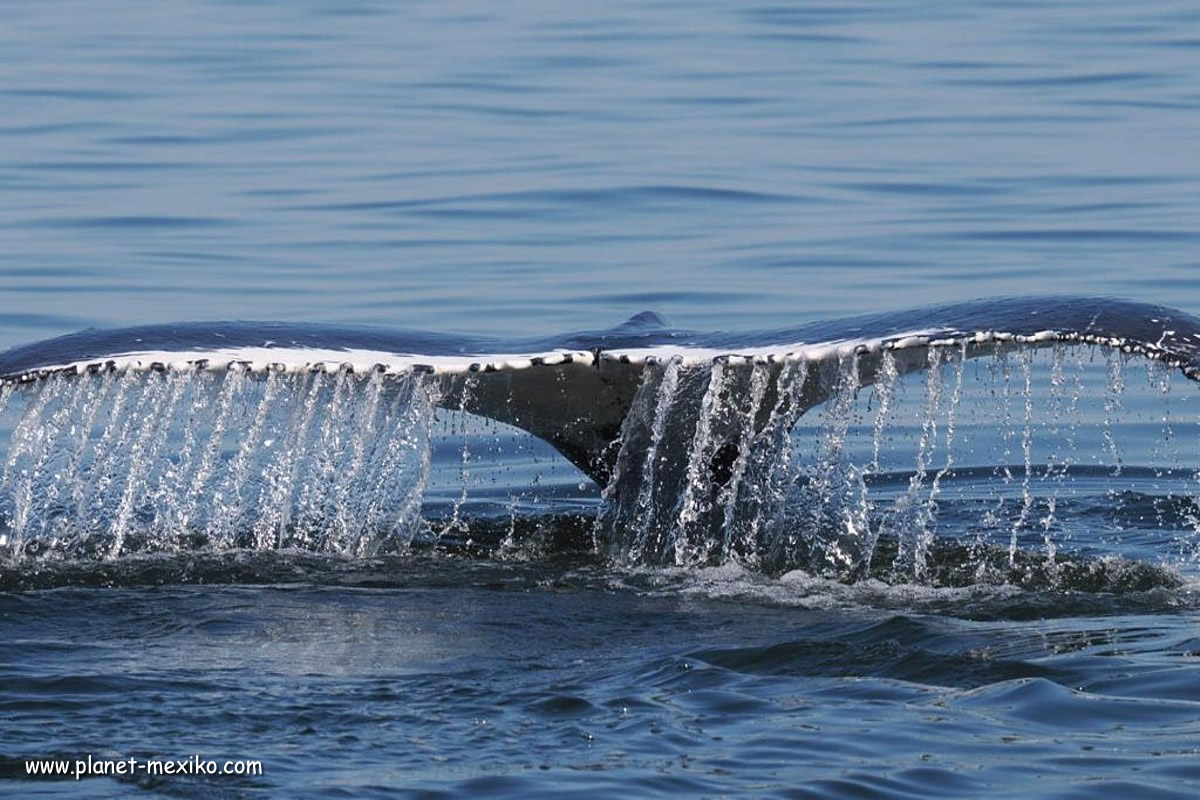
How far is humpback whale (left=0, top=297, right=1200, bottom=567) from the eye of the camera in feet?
21.9

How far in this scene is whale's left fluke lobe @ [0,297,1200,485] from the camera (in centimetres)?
655

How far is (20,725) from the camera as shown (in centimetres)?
562

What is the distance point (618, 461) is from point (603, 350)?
0.52 m

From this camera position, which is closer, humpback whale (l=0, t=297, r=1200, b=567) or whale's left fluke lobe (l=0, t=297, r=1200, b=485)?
whale's left fluke lobe (l=0, t=297, r=1200, b=485)

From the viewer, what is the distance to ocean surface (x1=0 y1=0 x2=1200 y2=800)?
559 centimetres

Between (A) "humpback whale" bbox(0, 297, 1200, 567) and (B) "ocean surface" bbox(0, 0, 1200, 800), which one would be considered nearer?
(B) "ocean surface" bbox(0, 0, 1200, 800)

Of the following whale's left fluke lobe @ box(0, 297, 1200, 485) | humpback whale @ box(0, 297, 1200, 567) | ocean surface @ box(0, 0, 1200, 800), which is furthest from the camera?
humpback whale @ box(0, 297, 1200, 567)

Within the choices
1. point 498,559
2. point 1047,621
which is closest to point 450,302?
point 498,559

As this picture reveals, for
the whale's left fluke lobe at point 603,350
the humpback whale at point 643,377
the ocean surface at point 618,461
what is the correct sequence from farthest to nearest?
the humpback whale at point 643,377 → the whale's left fluke lobe at point 603,350 → the ocean surface at point 618,461

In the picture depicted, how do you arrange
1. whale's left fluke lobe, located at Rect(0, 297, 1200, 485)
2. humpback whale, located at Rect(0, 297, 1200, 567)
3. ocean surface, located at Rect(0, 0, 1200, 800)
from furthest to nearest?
humpback whale, located at Rect(0, 297, 1200, 567), whale's left fluke lobe, located at Rect(0, 297, 1200, 485), ocean surface, located at Rect(0, 0, 1200, 800)

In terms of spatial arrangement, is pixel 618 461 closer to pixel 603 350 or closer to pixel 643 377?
pixel 643 377

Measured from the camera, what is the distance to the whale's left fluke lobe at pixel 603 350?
655cm

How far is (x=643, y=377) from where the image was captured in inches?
284

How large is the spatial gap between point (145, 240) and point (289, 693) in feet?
34.3
